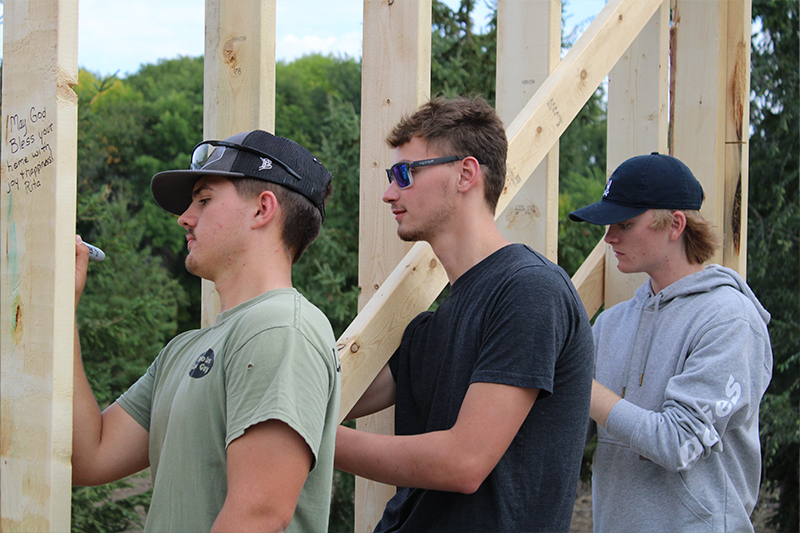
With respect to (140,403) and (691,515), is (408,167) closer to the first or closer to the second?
(140,403)

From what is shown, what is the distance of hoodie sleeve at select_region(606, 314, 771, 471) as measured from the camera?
1.93 m

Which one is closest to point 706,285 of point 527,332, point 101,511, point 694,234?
point 694,234

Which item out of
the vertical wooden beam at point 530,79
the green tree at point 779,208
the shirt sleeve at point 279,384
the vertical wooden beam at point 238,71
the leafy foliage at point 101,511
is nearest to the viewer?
the shirt sleeve at point 279,384

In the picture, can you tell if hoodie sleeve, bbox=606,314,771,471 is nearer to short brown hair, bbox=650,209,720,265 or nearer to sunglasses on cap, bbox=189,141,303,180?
short brown hair, bbox=650,209,720,265

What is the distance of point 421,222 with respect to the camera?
5.89 ft

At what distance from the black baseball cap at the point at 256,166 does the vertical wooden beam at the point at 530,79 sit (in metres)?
1.07

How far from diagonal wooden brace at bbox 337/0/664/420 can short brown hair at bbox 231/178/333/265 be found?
0.38 m

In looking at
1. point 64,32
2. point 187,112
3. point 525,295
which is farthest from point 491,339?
point 187,112

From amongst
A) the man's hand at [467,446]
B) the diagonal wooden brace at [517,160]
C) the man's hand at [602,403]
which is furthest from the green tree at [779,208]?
the man's hand at [467,446]

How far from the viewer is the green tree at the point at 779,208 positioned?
6.67m

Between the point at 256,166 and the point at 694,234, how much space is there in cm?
148

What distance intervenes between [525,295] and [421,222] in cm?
37

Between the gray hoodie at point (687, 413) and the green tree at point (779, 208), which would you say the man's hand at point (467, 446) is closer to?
the gray hoodie at point (687, 413)

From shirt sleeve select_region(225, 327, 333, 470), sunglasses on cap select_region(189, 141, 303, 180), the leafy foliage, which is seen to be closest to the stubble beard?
A: sunglasses on cap select_region(189, 141, 303, 180)
